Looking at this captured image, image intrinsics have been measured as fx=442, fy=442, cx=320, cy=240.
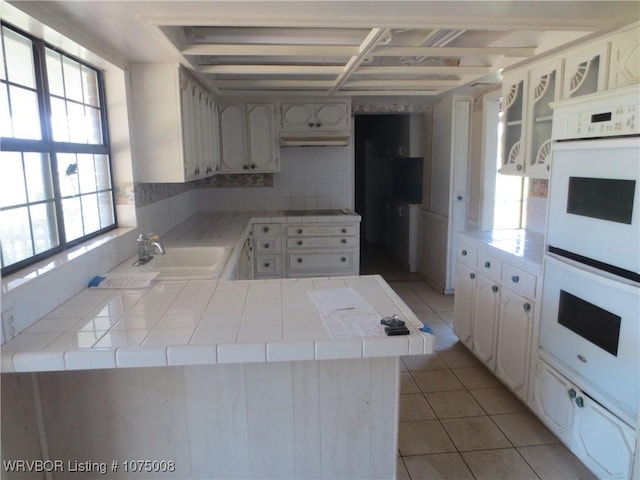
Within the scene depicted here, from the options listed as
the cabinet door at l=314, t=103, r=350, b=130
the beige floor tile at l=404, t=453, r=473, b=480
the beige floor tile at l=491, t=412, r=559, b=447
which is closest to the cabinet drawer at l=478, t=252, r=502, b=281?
the beige floor tile at l=491, t=412, r=559, b=447

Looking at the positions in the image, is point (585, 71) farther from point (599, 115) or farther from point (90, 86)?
point (90, 86)

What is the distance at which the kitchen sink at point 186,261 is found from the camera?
2545 mm

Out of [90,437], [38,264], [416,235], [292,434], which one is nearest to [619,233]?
[292,434]

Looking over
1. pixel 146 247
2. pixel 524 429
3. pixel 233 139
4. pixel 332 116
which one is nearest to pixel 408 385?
pixel 524 429

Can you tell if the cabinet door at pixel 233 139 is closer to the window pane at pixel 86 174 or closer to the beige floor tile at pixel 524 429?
the window pane at pixel 86 174

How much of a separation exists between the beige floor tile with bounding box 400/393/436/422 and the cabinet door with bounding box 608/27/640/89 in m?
1.99

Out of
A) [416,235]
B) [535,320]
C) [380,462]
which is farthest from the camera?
[416,235]

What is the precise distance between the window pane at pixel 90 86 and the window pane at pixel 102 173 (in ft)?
1.01

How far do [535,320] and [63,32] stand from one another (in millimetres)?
2693

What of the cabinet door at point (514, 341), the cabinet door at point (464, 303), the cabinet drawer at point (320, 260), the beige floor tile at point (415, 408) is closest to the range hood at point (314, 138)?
the cabinet drawer at point (320, 260)

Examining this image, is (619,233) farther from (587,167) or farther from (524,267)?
(524,267)

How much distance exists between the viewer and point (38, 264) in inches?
70.6

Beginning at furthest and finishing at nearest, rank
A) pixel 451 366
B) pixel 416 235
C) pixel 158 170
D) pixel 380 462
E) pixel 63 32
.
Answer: pixel 416 235
pixel 451 366
pixel 158 170
pixel 63 32
pixel 380 462

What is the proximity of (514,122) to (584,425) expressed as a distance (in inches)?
78.4
